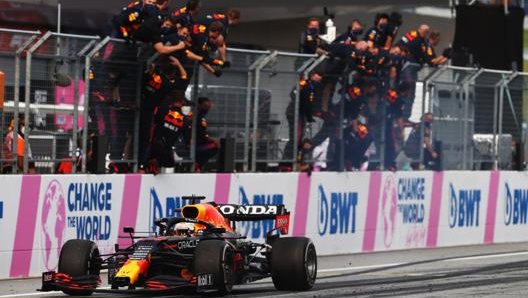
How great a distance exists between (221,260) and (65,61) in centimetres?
445

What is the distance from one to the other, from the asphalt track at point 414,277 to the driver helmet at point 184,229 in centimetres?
72

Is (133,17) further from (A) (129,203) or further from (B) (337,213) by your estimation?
(B) (337,213)

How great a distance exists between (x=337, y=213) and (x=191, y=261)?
7100 mm

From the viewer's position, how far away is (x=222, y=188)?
17.2m

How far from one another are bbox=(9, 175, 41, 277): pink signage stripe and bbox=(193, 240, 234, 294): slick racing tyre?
336cm

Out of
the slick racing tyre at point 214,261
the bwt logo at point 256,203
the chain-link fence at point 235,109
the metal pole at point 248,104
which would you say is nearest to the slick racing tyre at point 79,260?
the slick racing tyre at point 214,261

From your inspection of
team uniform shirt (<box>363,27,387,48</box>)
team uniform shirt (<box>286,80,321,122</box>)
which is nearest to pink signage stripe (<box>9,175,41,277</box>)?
team uniform shirt (<box>286,80,321,122</box>)

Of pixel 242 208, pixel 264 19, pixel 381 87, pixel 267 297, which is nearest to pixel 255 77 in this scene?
pixel 381 87

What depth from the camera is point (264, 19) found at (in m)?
26.2

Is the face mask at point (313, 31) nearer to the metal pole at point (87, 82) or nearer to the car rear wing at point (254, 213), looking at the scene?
the metal pole at point (87, 82)

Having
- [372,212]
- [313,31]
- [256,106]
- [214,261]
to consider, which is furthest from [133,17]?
[372,212]

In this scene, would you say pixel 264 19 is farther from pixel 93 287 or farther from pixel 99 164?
pixel 93 287

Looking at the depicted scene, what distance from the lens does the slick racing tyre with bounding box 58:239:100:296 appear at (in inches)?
472

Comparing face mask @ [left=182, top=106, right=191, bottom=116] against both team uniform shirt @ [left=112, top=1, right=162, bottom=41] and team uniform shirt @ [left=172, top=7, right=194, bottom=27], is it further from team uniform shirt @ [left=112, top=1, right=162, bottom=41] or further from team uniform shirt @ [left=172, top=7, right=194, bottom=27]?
team uniform shirt @ [left=112, top=1, right=162, bottom=41]
